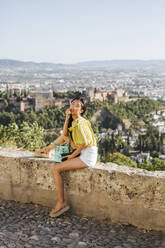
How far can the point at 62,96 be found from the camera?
226ft

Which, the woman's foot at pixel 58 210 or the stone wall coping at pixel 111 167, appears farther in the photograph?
the woman's foot at pixel 58 210

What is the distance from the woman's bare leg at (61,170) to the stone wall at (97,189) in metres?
0.06

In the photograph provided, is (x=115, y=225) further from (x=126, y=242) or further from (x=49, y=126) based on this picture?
(x=49, y=126)

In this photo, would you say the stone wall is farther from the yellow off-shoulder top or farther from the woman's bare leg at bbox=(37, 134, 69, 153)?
the yellow off-shoulder top

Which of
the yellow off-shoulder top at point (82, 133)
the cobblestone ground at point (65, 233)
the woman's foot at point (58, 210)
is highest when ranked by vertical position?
the yellow off-shoulder top at point (82, 133)

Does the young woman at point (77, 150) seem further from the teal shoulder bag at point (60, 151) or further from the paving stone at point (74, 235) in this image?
the paving stone at point (74, 235)

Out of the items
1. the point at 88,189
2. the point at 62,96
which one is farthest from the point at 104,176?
the point at 62,96

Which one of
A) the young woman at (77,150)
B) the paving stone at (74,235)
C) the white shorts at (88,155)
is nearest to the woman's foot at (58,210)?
the young woman at (77,150)

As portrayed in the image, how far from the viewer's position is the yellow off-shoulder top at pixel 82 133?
2.33 metres

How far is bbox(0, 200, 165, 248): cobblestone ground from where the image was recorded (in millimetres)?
2076

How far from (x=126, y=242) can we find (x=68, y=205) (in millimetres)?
559

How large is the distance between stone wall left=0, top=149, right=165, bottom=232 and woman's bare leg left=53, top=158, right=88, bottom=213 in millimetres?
55

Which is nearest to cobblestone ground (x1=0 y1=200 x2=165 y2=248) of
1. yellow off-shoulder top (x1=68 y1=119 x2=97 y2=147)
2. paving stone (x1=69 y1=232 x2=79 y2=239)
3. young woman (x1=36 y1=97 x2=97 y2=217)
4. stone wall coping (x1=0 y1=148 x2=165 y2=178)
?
paving stone (x1=69 y1=232 x2=79 y2=239)

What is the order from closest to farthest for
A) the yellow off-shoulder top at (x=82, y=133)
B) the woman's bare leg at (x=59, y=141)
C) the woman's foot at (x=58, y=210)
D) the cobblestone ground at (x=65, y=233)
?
the cobblestone ground at (x=65, y=233)
the yellow off-shoulder top at (x=82, y=133)
the woman's foot at (x=58, y=210)
the woman's bare leg at (x=59, y=141)
